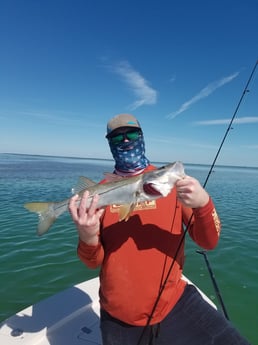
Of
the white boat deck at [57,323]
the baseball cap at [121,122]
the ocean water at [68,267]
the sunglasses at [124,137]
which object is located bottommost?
the ocean water at [68,267]

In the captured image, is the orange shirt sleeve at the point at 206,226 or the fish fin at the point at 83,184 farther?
the fish fin at the point at 83,184

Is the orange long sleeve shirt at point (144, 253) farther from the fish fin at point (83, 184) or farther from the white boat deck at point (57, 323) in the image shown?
the white boat deck at point (57, 323)

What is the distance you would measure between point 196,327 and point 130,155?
2405 mm

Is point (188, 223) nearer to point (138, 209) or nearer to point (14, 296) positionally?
point (138, 209)

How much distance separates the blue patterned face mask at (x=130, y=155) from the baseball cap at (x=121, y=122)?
228 millimetres

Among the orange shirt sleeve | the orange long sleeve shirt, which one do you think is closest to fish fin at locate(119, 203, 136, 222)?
the orange long sleeve shirt

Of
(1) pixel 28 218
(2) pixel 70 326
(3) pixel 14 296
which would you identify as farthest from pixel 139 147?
(1) pixel 28 218

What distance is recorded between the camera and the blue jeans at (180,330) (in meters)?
3.21

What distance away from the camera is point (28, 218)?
1380 cm

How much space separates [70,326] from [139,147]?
363 centimetres

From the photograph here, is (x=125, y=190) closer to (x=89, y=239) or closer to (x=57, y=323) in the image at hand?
(x=89, y=239)

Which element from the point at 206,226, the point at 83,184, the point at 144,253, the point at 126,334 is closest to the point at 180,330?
the point at 126,334

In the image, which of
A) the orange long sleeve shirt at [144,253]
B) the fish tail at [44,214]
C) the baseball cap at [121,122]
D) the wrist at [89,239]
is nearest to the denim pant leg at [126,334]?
the orange long sleeve shirt at [144,253]

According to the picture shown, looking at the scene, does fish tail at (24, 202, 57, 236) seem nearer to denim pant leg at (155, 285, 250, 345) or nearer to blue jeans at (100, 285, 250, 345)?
blue jeans at (100, 285, 250, 345)
